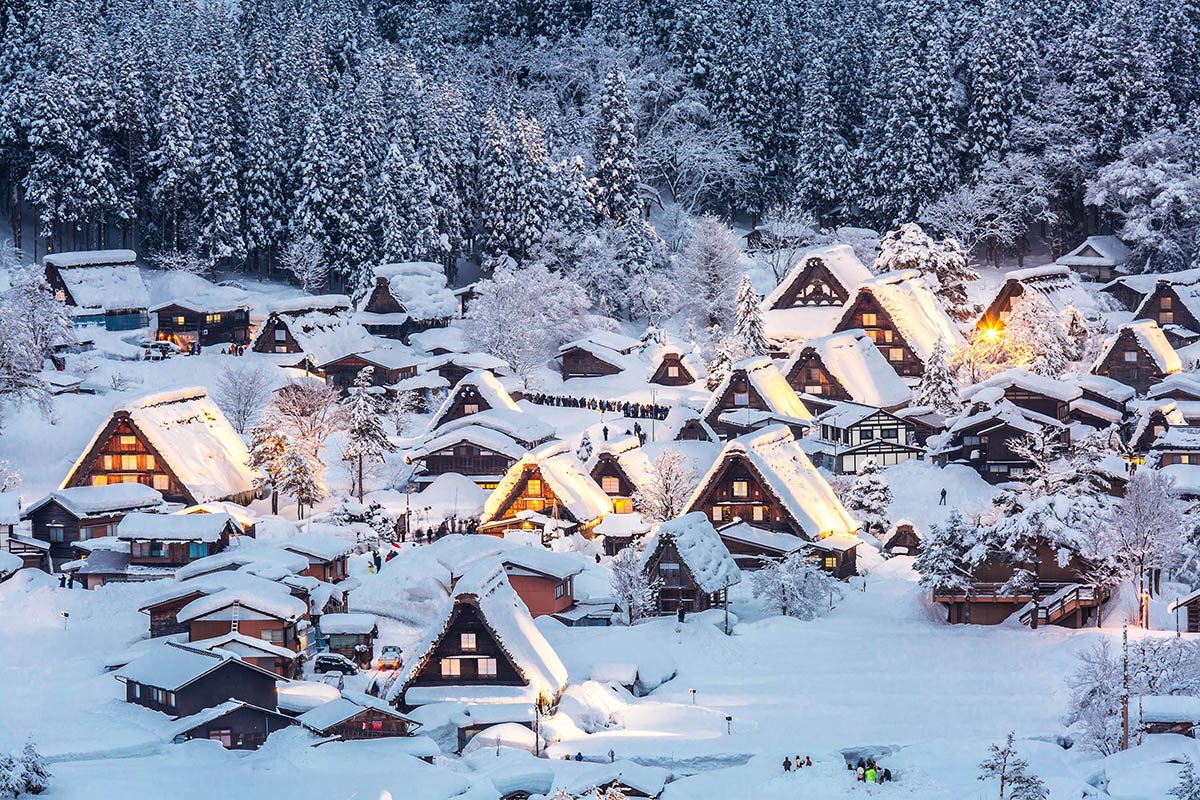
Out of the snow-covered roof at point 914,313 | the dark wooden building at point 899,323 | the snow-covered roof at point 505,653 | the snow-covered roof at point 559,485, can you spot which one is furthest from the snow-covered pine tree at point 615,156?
the snow-covered roof at point 505,653

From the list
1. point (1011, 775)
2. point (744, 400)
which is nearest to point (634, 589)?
point (1011, 775)

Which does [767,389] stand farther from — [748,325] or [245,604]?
[245,604]

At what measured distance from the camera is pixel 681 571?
5222cm

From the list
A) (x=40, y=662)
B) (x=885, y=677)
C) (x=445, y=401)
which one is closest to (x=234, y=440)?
(x=445, y=401)

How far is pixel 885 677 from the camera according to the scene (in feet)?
153

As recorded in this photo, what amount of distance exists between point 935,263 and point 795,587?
3161cm

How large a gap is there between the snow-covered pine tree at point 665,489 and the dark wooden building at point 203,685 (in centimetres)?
1736

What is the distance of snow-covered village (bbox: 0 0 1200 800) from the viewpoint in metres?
43.1

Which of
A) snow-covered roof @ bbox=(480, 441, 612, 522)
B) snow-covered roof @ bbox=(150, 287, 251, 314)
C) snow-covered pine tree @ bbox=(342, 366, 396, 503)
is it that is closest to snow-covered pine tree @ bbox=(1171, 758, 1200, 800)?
snow-covered roof @ bbox=(480, 441, 612, 522)

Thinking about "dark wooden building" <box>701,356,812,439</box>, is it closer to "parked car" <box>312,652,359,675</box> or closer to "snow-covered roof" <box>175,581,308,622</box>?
"parked car" <box>312,652,359,675</box>

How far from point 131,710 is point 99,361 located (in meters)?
29.2

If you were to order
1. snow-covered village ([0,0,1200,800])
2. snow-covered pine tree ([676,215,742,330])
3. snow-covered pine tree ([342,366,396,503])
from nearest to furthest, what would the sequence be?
snow-covered village ([0,0,1200,800]) → snow-covered pine tree ([342,366,396,503]) → snow-covered pine tree ([676,215,742,330])

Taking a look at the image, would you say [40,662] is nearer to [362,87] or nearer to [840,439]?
[840,439]

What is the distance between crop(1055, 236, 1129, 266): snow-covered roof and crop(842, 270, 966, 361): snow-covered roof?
372 inches
